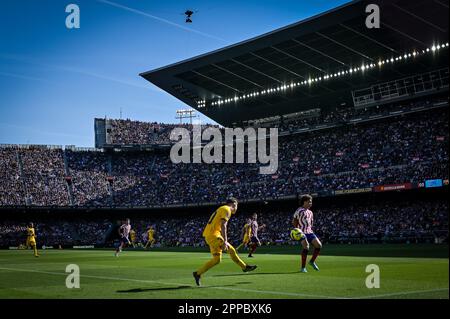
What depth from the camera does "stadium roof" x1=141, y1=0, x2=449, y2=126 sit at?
4538cm

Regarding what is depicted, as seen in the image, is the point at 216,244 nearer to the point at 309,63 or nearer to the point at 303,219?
the point at 303,219

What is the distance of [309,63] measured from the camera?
5488 cm

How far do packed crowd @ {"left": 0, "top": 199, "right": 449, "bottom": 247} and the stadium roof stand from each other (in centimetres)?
1390

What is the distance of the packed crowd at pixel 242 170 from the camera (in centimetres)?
5053

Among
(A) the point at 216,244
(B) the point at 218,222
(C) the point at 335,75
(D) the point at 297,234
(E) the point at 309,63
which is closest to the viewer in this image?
(A) the point at 216,244

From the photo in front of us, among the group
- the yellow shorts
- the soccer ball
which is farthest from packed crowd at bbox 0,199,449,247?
the yellow shorts

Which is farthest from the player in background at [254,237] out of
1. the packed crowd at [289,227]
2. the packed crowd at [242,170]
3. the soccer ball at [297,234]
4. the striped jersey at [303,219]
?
the packed crowd at [242,170]

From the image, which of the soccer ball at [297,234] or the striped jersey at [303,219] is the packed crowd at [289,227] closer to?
the striped jersey at [303,219]

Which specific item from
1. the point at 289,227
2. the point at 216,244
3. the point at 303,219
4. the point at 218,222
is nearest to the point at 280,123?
the point at 289,227

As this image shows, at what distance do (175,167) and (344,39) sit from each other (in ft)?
110

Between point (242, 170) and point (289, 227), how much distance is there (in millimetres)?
11746
